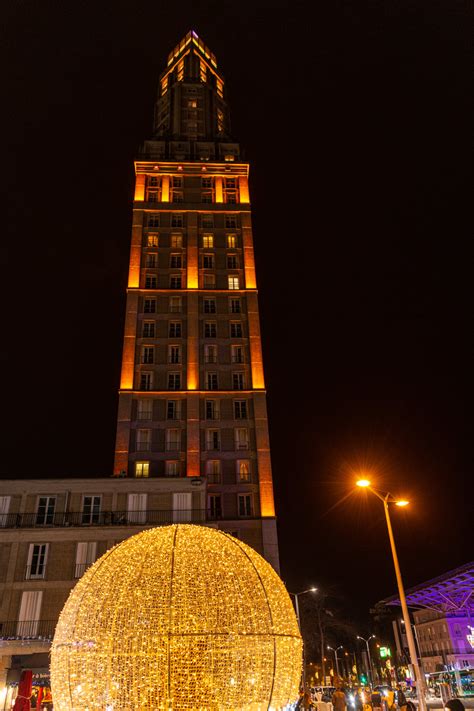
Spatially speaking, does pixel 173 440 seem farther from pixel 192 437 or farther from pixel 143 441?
pixel 143 441

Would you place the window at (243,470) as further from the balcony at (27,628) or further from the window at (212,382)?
A: the balcony at (27,628)

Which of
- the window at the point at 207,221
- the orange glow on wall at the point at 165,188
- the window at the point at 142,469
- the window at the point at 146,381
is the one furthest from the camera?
the orange glow on wall at the point at 165,188

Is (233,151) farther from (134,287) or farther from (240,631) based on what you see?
(240,631)

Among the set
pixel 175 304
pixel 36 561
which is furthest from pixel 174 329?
pixel 36 561

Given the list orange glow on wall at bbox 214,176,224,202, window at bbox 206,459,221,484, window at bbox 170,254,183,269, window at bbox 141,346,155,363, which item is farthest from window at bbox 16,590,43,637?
orange glow on wall at bbox 214,176,224,202

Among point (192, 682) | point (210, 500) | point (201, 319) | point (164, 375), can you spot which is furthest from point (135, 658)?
point (201, 319)

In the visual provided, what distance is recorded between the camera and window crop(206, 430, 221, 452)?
45.8 meters

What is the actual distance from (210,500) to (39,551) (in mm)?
14416

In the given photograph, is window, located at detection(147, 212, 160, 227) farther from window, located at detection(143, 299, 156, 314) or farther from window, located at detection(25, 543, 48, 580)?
window, located at detection(25, 543, 48, 580)

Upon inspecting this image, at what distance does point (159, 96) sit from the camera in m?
77.5

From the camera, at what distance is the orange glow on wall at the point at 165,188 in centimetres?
6025

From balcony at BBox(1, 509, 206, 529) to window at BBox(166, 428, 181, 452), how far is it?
345 inches

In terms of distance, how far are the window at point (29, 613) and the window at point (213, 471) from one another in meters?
16.1

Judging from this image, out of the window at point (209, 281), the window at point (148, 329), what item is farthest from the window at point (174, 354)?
the window at point (209, 281)
